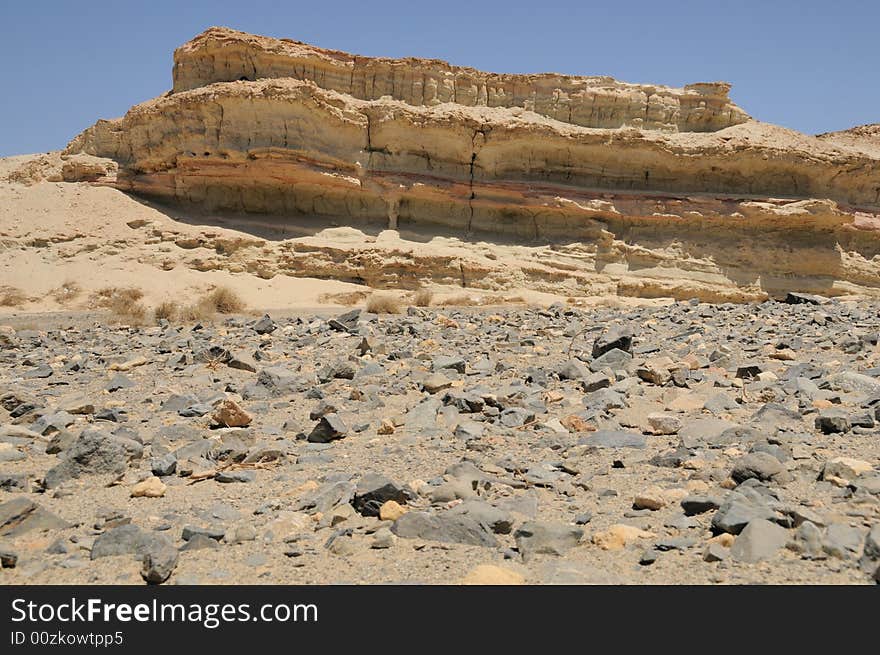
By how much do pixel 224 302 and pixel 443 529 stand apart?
1408cm

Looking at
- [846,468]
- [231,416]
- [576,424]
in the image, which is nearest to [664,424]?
[576,424]

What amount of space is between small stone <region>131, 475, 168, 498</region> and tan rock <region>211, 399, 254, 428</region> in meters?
1.29

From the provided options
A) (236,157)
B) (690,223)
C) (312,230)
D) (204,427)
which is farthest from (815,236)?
(204,427)

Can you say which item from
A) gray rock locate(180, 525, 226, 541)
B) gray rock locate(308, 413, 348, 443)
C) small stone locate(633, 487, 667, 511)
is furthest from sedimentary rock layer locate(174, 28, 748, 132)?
small stone locate(633, 487, 667, 511)

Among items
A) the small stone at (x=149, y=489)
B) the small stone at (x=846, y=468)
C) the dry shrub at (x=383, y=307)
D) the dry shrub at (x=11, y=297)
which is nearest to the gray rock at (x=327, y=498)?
the small stone at (x=149, y=489)

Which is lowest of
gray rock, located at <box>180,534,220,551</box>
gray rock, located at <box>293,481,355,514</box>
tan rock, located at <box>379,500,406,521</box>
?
gray rock, located at <box>180,534,220,551</box>

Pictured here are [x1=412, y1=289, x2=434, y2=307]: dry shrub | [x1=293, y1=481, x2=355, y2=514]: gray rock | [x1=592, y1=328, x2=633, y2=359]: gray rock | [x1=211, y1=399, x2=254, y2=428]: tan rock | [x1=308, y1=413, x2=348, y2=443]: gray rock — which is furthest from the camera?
[x1=412, y1=289, x2=434, y2=307]: dry shrub

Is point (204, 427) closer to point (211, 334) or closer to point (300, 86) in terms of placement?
point (211, 334)

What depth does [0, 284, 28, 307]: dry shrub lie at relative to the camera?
15500 mm

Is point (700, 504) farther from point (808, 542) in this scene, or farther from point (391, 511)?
point (391, 511)

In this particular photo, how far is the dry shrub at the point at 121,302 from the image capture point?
14258 mm

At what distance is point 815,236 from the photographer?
23.0m

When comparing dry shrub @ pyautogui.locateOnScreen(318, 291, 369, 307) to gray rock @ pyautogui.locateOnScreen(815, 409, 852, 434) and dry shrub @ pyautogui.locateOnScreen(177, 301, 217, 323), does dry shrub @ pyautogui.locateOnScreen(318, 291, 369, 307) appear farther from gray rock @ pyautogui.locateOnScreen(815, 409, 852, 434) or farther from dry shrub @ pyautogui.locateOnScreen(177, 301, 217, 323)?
gray rock @ pyautogui.locateOnScreen(815, 409, 852, 434)

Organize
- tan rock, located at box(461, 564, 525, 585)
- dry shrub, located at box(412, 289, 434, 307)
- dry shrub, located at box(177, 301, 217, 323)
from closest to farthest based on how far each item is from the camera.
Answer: tan rock, located at box(461, 564, 525, 585)
dry shrub, located at box(177, 301, 217, 323)
dry shrub, located at box(412, 289, 434, 307)
